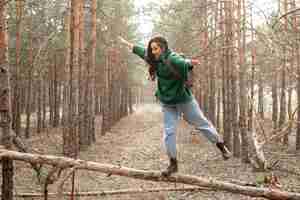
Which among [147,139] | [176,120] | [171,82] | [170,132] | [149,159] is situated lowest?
[147,139]

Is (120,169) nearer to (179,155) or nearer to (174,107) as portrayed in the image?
(174,107)

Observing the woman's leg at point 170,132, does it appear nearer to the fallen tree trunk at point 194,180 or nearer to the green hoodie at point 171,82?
the green hoodie at point 171,82

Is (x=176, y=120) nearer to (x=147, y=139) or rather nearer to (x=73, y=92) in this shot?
(x=73, y=92)

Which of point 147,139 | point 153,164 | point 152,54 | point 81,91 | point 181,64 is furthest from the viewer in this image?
point 147,139

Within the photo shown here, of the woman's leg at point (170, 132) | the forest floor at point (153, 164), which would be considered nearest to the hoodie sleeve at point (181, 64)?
the woman's leg at point (170, 132)

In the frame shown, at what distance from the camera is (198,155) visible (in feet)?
59.4

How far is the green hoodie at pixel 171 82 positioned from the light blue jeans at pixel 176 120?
0.15 m

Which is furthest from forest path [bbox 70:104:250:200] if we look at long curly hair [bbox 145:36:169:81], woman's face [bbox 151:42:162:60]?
woman's face [bbox 151:42:162:60]

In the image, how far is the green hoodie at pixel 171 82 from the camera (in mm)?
6375

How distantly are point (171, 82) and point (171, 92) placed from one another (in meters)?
0.16

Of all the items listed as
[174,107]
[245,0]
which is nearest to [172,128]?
[174,107]

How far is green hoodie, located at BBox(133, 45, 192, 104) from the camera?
20.9 ft

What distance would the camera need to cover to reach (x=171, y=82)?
6.51 m

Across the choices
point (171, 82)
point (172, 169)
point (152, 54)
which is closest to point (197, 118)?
point (171, 82)
